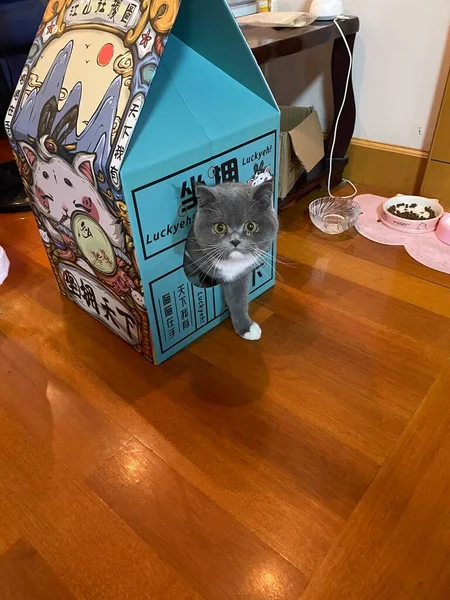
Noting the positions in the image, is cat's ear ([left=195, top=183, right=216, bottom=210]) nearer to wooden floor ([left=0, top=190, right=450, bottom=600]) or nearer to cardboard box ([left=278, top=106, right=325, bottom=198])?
wooden floor ([left=0, top=190, right=450, bottom=600])

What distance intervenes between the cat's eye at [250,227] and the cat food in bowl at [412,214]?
724 millimetres

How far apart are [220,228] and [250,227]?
0.19 ft

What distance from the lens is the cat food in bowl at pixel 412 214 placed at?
137 cm

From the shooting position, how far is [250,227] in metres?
0.84

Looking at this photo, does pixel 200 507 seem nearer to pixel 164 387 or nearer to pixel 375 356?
pixel 164 387

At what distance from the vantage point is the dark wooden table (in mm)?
1183

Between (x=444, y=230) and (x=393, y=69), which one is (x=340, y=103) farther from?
(x=444, y=230)

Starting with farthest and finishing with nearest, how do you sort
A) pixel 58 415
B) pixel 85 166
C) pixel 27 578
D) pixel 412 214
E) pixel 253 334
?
pixel 412 214
pixel 253 334
pixel 58 415
pixel 85 166
pixel 27 578

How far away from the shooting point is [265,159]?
3.26ft

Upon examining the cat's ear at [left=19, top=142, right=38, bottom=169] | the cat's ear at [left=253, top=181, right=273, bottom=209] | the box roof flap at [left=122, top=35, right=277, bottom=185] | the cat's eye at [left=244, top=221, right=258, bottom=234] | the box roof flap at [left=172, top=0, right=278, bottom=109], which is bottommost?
the cat's eye at [left=244, top=221, right=258, bottom=234]

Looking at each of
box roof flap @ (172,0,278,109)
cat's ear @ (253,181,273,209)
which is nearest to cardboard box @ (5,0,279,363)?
box roof flap @ (172,0,278,109)

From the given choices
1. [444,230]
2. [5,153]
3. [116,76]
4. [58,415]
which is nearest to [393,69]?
[444,230]

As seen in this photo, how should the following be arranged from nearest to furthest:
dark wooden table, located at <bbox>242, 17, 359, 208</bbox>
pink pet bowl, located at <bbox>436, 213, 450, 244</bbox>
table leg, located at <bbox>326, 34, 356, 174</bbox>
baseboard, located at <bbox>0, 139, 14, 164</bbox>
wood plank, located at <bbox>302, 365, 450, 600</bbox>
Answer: wood plank, located at <bbox>302, 365, 450, 600</bbox>, dark wooden table, located at <bbox>242, 17, 359, 208</bbox>, pink pet bowl, located at <bbox>436, 213, 450, 244</bbox>, table leg, located at <bbox>326, 34, 356, 174</bbox>, baseboard, located at <bbox>0, 139, 14, 164</bbox>

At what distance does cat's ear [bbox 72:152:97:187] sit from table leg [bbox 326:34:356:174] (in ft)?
3.39
